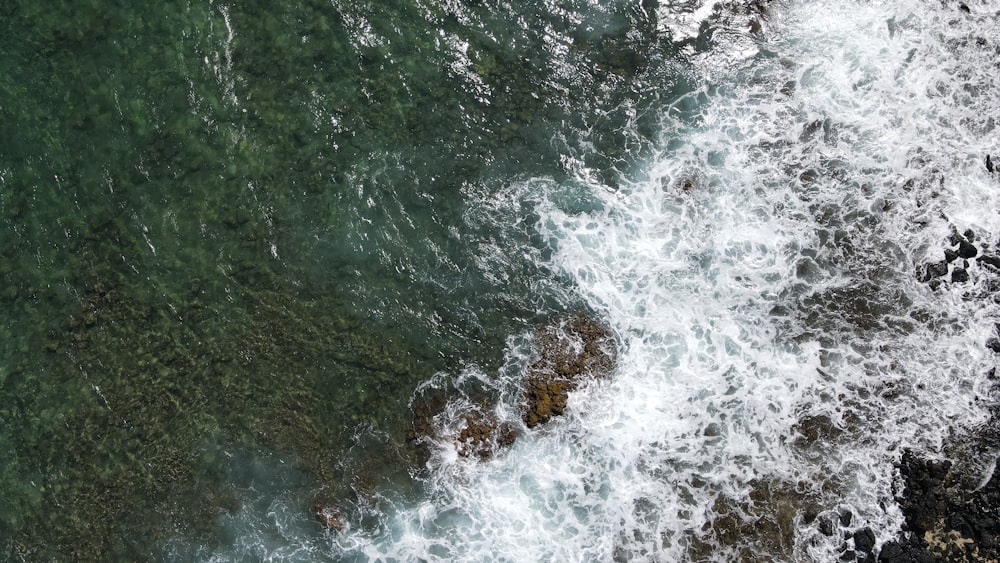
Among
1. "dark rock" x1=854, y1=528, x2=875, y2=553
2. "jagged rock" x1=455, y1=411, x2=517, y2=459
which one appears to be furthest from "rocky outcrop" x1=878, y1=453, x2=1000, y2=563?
"jagged rock" x1=455, y1=411, x2=517, y2=459

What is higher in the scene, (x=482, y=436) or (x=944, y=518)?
(x=944, y=518)

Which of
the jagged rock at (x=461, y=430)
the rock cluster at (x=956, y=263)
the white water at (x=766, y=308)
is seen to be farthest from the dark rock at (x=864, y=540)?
the jagged rock at (x=461, y=430)

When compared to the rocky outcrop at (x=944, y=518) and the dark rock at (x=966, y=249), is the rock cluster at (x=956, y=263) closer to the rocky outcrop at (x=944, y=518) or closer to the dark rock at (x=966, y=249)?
the dark rock at (x=966, y=249)

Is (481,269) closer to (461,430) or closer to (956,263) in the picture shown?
(461,430)

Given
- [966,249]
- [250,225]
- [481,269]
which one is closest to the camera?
[966,249]

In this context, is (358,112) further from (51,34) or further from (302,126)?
(51,34)

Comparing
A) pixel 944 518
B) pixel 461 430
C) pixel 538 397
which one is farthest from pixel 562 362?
pixel 944 518
